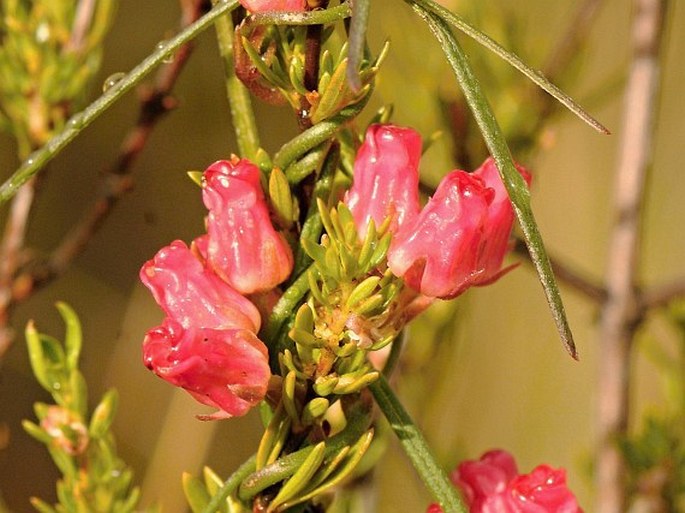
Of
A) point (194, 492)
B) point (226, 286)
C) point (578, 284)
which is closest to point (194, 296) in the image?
point (226, 286)

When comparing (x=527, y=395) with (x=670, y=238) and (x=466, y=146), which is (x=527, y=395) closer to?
(x=670, y=238)

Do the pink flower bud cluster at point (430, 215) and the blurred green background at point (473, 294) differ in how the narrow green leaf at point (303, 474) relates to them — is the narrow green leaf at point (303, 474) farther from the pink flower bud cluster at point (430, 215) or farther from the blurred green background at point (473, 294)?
the blurred green background at point (473, 294)

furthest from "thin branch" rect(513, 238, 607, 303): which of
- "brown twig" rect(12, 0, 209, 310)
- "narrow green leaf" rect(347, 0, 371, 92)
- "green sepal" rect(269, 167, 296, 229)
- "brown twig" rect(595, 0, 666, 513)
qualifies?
"narrow green leaf" rect(347, 0, 371, 92)

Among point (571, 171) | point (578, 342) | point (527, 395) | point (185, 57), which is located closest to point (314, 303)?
point (185, 57)

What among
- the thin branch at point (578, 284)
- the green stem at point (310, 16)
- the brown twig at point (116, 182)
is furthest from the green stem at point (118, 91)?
the thin branch at point (578, 284)

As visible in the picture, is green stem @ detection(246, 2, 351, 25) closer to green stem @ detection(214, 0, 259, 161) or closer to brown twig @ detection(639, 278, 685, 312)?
green stem @ detection(214, 0, 259, 161)

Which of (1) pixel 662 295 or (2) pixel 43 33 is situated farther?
(1) pixel 662 295

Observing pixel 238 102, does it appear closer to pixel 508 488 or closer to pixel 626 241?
pixel 508 488
